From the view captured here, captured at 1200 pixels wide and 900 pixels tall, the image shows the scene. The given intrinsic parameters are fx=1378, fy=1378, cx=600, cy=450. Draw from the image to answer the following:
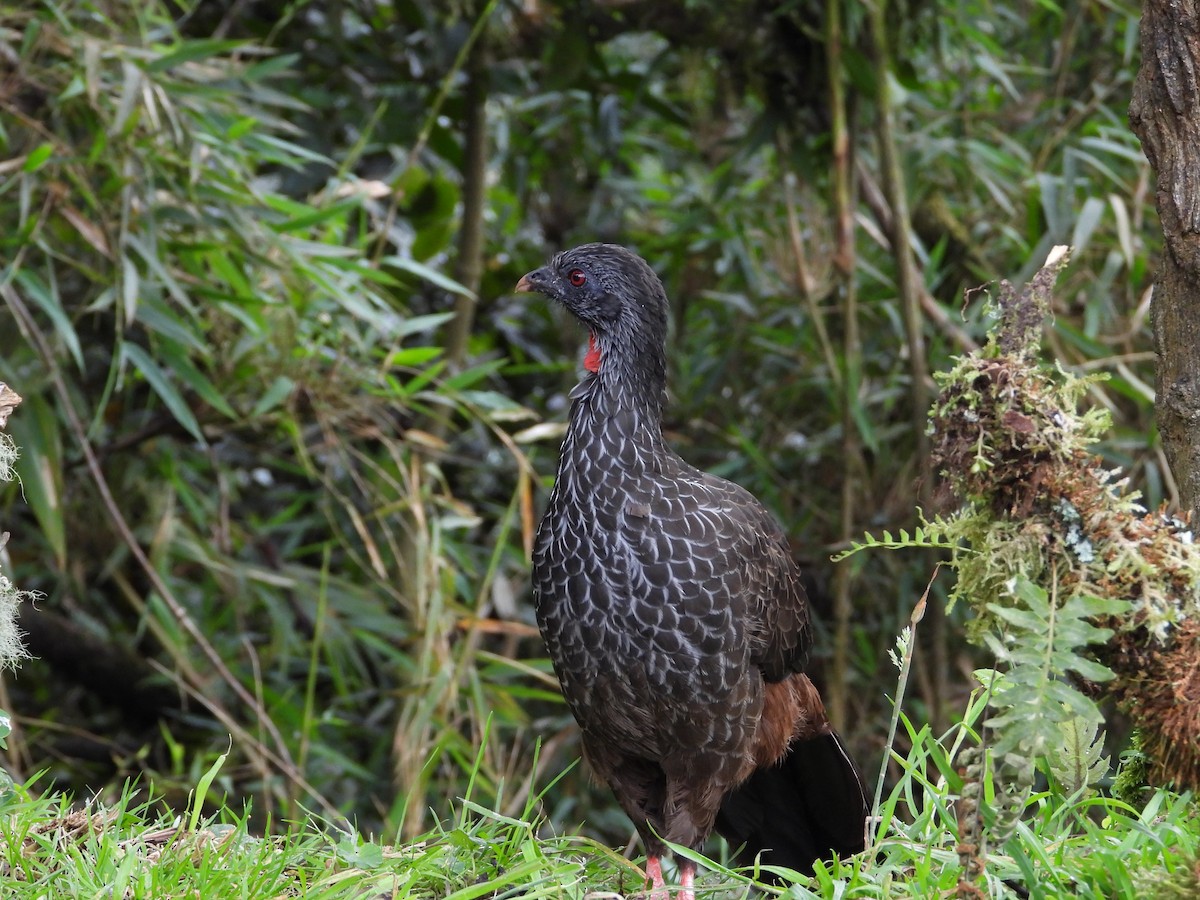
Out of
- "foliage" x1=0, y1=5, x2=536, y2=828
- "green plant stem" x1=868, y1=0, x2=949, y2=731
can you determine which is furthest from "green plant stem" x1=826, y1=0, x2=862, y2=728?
"foliage" x1=0, y1=5, x2=536, y2=828

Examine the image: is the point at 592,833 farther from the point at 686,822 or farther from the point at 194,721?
the point at 686,822

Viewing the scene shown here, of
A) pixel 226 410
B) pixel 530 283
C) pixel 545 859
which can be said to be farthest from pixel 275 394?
pixel 545 859

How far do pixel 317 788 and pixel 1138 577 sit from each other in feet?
14.2

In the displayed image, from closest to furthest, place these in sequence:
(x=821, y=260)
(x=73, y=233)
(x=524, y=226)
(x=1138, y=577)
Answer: (x=1138, y=577), (x=73, y=233), (x=821, y=260), (x=524, y=226)

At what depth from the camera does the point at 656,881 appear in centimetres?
325

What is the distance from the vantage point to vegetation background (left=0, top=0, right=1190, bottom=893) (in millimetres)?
4402

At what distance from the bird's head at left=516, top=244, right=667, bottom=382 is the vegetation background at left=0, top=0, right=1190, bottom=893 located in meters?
0.89

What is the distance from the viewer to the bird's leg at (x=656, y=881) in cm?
290

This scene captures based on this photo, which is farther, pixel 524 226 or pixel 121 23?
pixel 524 226

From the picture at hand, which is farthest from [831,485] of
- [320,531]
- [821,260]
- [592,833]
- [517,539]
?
[320,531]

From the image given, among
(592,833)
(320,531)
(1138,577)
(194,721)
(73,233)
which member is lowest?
(592,833)

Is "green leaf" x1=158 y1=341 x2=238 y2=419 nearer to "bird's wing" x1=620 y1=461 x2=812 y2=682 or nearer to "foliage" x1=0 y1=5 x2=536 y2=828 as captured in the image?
"foliage" x1=0 y1=5 x2=536 y2=828

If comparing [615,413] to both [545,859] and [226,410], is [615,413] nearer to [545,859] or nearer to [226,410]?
[545,859]

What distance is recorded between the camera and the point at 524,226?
689cm
